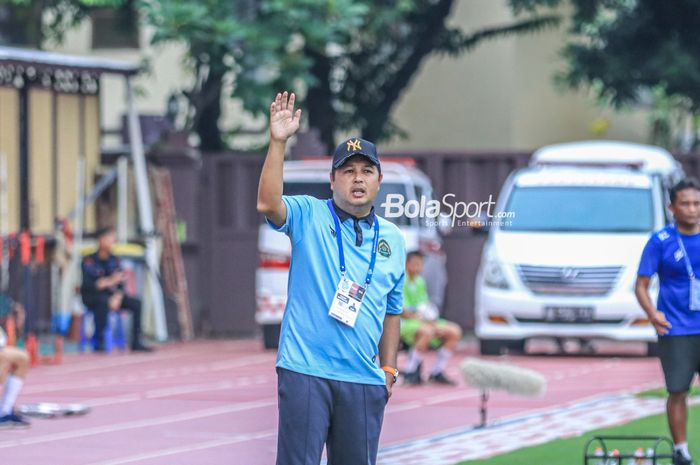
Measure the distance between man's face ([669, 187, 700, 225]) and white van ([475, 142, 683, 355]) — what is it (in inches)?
311

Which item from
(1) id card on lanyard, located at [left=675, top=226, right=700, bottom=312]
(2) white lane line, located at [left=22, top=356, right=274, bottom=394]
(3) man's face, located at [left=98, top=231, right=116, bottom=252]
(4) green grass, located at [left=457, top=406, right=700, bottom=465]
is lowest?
(4) green grass, located at [left=457, top=406, right=700, bottom=465]

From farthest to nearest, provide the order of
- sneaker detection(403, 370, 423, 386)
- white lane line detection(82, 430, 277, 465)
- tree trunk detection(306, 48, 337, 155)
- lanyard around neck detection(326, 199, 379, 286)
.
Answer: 1. tree trunk detection(306, 48, 337, 155)
2. sneaker detection(403, 370, 423, 386)
3. white lane line detection(82, 430, 277, 465)
4. lanyard around neck detection(326, 199, 379, 286)

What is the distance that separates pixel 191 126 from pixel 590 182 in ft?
24.2

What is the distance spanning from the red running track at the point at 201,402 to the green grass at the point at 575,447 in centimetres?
115

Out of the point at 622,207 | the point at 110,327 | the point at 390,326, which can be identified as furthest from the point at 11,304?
the point at 390,326

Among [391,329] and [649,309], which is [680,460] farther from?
[391,329]

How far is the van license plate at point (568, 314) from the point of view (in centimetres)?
1942

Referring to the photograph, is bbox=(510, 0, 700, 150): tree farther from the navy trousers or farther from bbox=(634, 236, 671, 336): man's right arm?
the navy trousers

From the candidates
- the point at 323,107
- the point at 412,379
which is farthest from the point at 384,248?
the point at 323,107

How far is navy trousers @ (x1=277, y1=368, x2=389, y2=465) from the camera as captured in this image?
7.57m

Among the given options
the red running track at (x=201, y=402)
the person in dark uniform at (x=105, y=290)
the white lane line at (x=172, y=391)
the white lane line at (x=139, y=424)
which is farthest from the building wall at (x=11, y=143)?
the white lane line at (x=139, y=424)

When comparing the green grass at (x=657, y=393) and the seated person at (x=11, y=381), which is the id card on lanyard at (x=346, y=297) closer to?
the seated person at (x=11, y=381)

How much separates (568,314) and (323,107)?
7589 mm


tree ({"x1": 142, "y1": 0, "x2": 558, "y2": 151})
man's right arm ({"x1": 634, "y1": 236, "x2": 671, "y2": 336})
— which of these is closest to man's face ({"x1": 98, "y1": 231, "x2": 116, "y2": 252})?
tree ({"x1": 142, "y1": 0, "x2": 558, "y2": 151})
